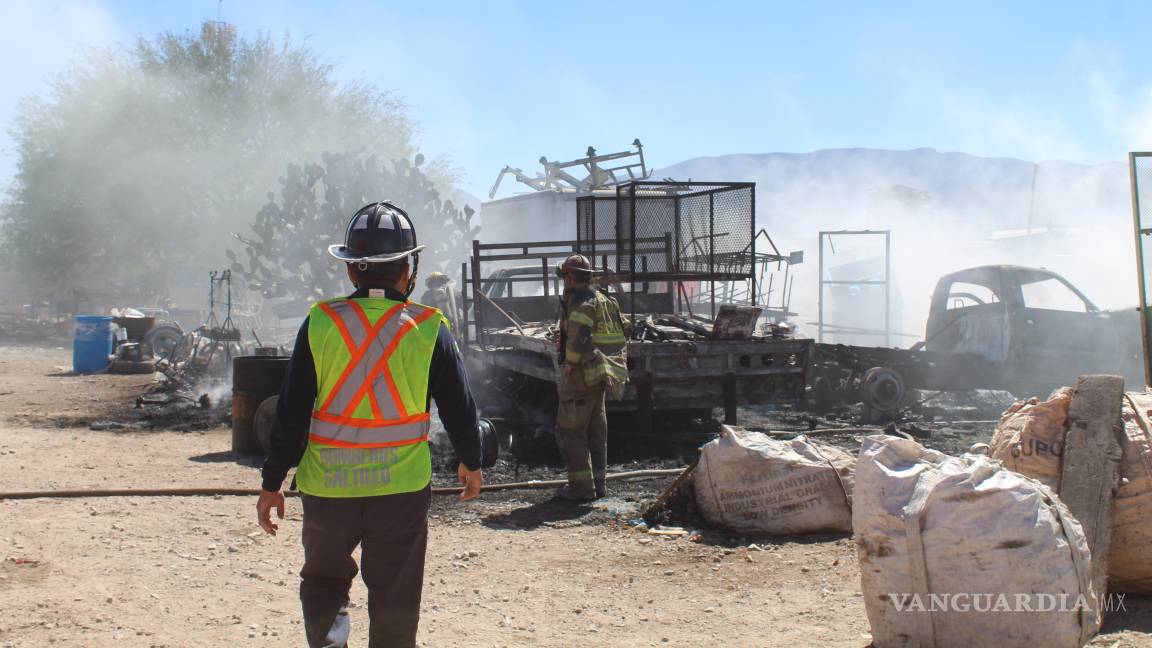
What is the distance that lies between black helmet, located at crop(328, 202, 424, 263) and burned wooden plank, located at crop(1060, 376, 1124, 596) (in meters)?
2.68

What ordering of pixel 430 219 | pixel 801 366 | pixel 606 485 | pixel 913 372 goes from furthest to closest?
pixel 430 219 → pixel 913 372 → pixel 801 366 → pixel 606 485

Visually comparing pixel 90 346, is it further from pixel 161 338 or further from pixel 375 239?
pixel 375 239

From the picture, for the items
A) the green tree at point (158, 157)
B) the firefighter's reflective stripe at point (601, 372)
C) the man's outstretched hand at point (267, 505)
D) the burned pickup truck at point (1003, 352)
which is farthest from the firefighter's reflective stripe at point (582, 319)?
the green tree at point (158, 157)

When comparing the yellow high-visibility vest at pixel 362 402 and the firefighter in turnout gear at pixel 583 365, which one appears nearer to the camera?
the yellow high-visibility vest at pixel 362 402

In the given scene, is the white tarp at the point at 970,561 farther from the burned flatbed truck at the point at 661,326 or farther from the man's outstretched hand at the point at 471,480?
the burned flatbed truck at the point at 661,326

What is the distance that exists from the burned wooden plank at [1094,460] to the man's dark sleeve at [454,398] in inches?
91.1

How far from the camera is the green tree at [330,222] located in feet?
69.7

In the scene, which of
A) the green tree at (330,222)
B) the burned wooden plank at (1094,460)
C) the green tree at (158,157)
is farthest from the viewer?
the green tree at (158,157)

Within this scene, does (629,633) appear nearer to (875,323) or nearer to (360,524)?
(360,524)

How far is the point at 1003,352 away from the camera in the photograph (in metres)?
11.3

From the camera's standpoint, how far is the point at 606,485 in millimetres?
6863

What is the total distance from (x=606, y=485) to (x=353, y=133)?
2934 centimetres

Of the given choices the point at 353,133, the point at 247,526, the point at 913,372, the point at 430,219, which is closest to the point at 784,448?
the point at 247,526

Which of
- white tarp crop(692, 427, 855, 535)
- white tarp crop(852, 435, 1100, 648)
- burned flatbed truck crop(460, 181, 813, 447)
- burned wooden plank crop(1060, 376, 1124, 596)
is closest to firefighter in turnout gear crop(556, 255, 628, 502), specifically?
burned flatbed truck crop(460, 181, 813, 447)
